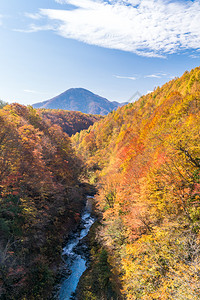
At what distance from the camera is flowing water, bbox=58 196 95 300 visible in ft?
74.5

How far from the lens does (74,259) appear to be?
28.7 metres

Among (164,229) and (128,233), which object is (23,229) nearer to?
(128,233)

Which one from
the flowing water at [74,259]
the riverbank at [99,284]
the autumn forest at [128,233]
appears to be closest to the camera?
the autumn forest at [128,233]

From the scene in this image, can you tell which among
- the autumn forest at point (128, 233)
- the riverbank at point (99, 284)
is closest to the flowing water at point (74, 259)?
the riverbank at point (99, 284)

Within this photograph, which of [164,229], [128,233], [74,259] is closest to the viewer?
[164,229]

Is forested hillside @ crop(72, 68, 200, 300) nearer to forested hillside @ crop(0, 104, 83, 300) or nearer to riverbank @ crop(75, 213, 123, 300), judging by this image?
riverbank @ crop(75, 213, 123, 300)

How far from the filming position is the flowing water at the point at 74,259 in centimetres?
2270

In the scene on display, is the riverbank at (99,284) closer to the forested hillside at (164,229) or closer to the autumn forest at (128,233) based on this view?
the autumn forest at (128,233)

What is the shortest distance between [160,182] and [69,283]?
67.2 feet

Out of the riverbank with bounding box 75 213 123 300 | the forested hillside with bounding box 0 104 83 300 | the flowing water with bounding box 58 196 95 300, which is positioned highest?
the forested hillside with bounding box 0 104 83 300

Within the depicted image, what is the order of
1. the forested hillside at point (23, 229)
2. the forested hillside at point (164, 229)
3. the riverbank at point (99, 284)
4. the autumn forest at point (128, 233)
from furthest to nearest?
1. the riverbank at point (99, 284)
2. the forested hillside at point (23, 229)
3. the autumn forest at point (128, 233)
4. the forested hillside at point (164, 229)

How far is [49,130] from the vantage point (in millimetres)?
58906

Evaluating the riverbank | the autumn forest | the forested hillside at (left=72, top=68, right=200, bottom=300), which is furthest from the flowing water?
the forested hillside at (left=72, top=68, right=200, bottom=300)

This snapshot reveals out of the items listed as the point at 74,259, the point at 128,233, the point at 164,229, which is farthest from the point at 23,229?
the point at 164,229
